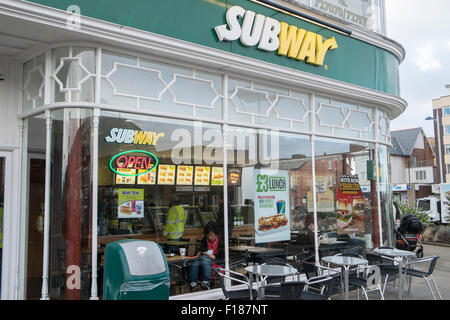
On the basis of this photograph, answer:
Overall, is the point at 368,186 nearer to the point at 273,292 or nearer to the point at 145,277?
the point at 273,292

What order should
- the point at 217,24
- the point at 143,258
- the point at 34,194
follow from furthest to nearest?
the point at 217,24
the point at 34,194
the point at 143,258

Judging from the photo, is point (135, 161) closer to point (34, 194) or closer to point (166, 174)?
point (166, 174)

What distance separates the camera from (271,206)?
7.82 meters

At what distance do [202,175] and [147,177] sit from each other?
1044 mm

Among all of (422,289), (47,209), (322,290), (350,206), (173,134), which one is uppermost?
(173,134)

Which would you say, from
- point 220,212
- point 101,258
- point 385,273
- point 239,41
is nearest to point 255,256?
point 220,212

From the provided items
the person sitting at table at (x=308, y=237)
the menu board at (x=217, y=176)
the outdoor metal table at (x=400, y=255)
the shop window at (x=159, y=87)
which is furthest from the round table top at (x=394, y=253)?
the shop window at (x=159, y=87)

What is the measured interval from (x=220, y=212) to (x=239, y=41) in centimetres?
309

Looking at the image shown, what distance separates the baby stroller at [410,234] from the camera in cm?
1257

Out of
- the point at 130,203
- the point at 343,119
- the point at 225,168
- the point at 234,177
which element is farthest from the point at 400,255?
the point at 130,203

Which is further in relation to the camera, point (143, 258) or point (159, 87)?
point (159, 87)

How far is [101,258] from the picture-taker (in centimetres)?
583

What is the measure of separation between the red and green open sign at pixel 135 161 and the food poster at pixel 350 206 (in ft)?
15.2

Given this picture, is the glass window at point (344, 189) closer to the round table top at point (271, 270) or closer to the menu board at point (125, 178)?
the round table top at point (271, 270)
